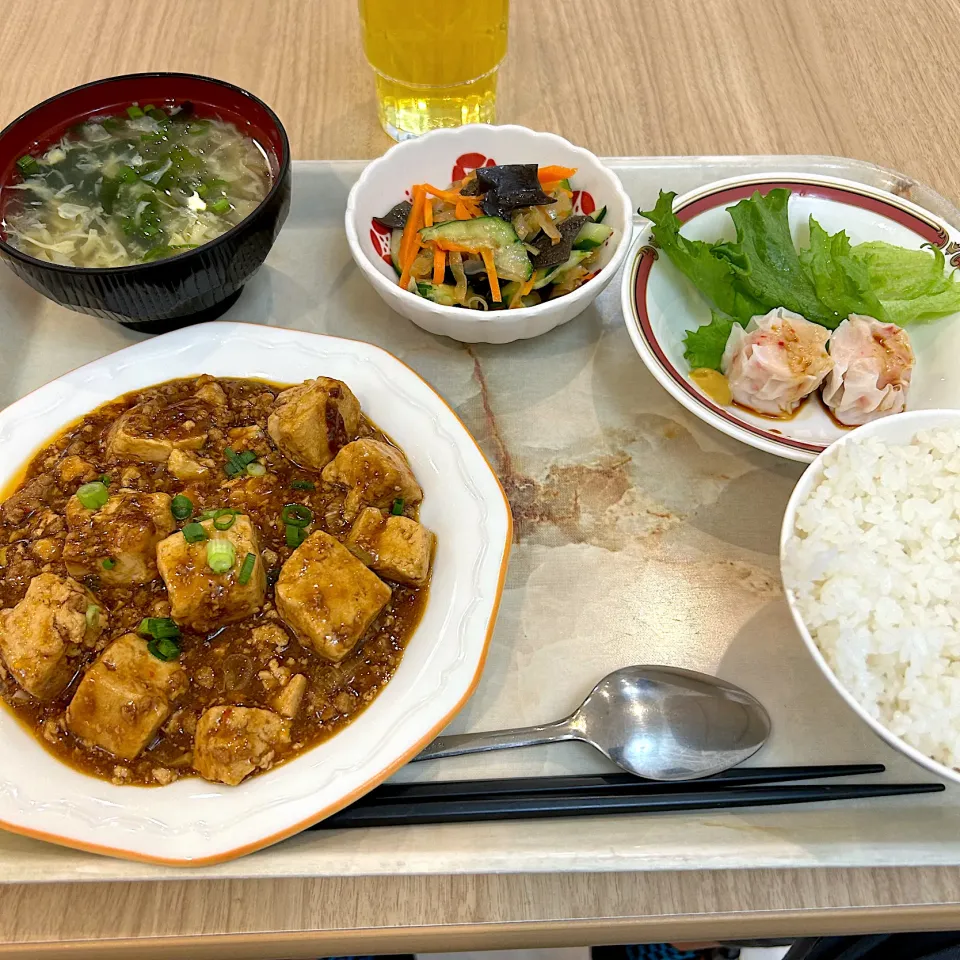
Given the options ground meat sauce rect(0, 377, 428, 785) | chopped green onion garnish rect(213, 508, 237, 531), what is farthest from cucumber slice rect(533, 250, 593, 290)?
chopped green onion garnish rect(213, 508, 237, 531)

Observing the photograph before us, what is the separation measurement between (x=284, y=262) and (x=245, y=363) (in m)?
0.57

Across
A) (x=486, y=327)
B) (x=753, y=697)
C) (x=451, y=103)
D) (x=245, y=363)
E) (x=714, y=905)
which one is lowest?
(x=714, y=905)

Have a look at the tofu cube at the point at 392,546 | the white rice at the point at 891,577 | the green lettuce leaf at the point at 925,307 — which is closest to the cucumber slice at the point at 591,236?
the green lettuce leaf at the point at 925,307

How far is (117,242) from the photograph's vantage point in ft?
6.95

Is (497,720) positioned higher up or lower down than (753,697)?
lower down

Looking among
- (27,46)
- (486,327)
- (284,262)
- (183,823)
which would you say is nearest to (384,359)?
(486,327)

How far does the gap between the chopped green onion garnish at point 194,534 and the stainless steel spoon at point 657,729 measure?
0.69m

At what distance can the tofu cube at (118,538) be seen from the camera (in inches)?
68.0

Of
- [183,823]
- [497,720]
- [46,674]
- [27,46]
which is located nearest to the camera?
[183,823]

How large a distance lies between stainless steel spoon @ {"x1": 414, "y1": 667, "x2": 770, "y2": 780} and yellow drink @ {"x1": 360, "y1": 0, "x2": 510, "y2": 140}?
209 centimetres

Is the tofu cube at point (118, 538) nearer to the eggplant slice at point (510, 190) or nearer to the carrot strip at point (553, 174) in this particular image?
the eggplant slice at point (510, 190)

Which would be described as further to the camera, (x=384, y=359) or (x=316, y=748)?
(x=384, y=359)

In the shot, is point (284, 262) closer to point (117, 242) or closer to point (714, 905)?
point (117, 242)

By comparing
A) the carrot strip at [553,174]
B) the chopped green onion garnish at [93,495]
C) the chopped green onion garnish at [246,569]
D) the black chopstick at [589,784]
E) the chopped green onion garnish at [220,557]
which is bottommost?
the black chopstick at [589,784]
